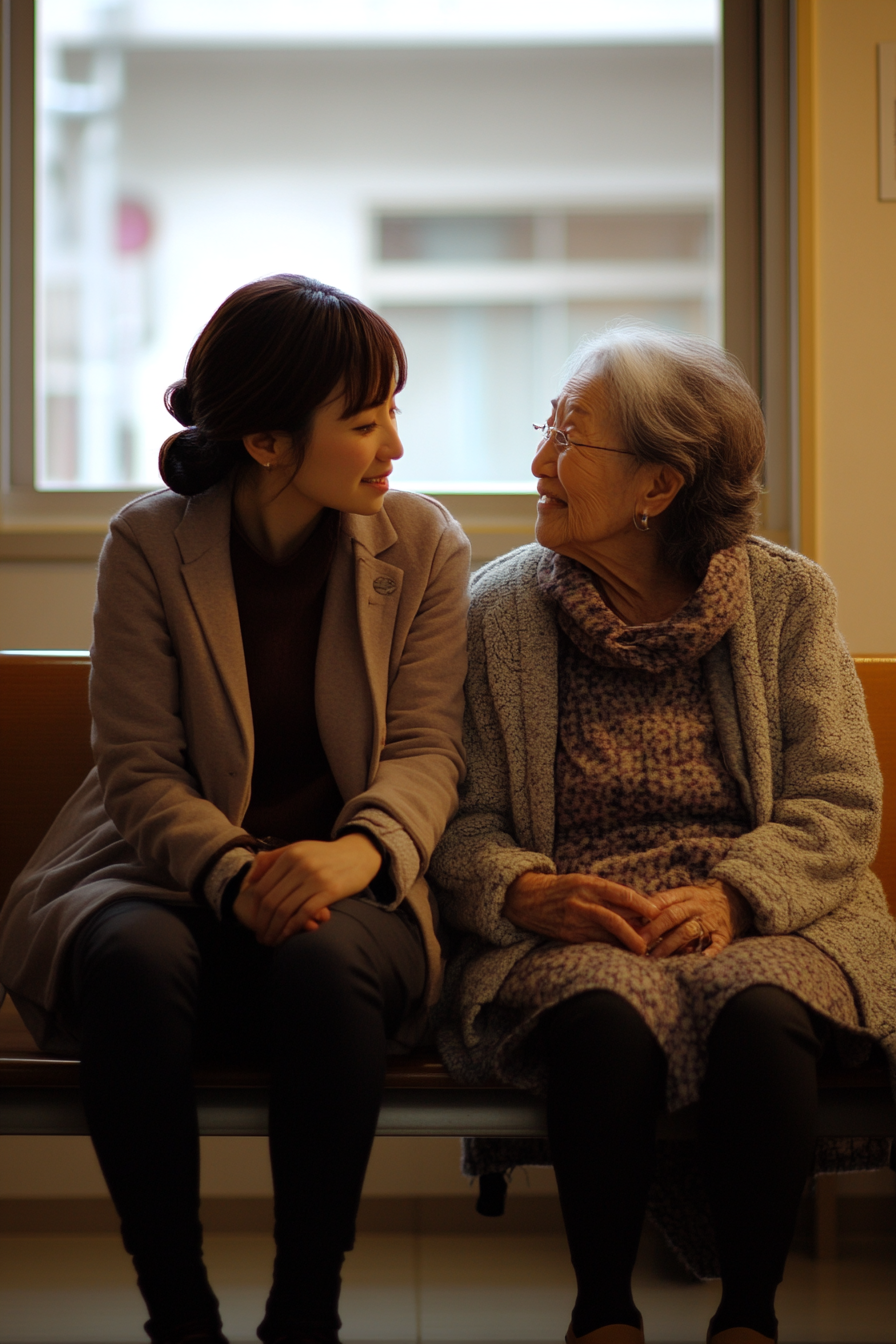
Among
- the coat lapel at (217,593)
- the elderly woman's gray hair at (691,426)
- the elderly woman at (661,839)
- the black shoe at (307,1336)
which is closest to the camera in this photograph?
the black shoe at (307,1336)

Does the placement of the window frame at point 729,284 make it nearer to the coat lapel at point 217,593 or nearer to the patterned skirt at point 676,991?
the coat lapel at point 217,593

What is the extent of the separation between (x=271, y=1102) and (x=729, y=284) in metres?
1.70

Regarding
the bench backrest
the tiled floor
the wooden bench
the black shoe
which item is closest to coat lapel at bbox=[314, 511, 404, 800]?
the wooden bench

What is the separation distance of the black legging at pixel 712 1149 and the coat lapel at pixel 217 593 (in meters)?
0.57

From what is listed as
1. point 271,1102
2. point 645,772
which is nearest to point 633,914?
point 645,772

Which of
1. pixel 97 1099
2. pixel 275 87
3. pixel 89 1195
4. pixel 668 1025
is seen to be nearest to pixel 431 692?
pixel 668 1025

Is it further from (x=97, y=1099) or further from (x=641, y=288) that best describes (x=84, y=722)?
(x=641, y=288)

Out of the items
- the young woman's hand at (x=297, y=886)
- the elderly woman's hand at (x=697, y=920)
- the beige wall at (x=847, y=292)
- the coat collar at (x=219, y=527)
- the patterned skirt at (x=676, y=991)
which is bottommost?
the patterned skirt at (x=676, y=991)

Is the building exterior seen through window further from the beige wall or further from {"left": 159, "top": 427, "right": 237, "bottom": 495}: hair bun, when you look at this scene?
{"left": 159, "top": 427, "right": 237, "bottom": 495}: hair bun

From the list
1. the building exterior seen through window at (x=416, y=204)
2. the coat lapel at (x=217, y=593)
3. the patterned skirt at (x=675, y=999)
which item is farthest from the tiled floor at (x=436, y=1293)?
the building exterior seen through window at (x=416, y=204)

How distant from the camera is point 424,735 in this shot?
156 centimetres

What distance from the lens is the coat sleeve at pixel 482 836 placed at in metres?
1.49

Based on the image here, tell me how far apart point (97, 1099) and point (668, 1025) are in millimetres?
600

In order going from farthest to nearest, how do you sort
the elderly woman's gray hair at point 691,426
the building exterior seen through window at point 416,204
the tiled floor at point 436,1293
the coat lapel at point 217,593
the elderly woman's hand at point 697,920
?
1. the building exterior seen through window at point 416,204
2. the tiled floor at point 436,1293
3. the elderly woman's gray hair at point 691,426
4. the coat lapel at point 217,593
5. the elderly woman's hand at point 697,920
